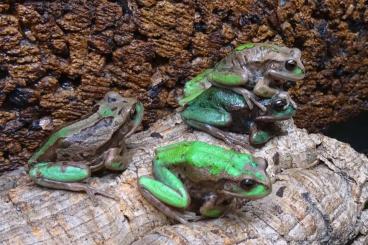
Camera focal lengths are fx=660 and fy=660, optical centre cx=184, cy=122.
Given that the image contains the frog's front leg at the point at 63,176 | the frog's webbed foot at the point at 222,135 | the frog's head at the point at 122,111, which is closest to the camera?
the frog's front leg at the point at 63,176

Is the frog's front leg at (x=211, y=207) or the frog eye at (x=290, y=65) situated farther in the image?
the frog eye at (x=290, y=65)

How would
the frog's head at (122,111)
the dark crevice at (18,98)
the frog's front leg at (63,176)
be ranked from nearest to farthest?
the frog's front leg at (63,176)
the frog's head at (122,111)
the dark crevice at (18,98)

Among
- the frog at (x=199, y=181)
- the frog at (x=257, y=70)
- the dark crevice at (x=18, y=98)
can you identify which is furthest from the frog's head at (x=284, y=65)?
the dark crevice at (x=18, y=98)

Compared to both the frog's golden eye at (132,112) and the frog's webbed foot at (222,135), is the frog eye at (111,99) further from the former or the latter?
the frog's webbed foot at (222,135)

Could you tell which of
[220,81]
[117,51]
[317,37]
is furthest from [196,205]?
[317,37]

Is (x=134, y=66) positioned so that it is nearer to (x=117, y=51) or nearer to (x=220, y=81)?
(x=117, y=51)

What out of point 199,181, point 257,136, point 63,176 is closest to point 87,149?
point 63,176

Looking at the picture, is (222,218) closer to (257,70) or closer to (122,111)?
(122,111)
